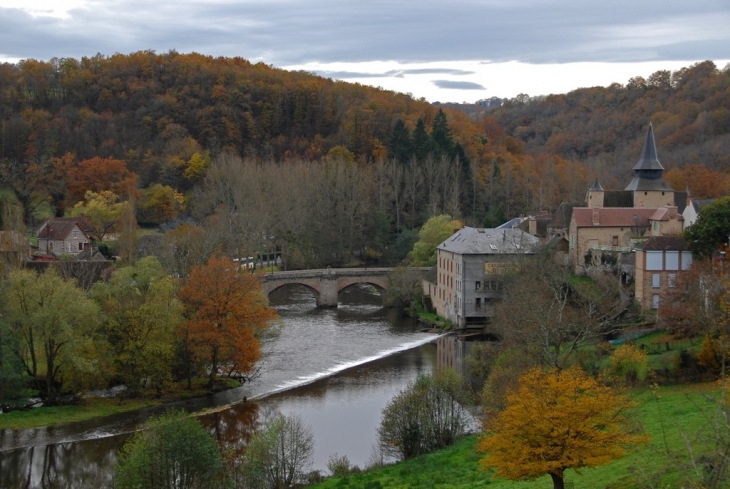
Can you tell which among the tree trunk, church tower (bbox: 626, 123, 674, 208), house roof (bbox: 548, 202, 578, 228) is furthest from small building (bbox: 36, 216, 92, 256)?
the tree trunk

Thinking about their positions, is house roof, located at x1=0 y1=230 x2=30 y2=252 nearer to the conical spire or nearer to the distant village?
the distant village

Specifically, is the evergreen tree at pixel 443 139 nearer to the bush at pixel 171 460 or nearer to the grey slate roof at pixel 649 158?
the grey slate roof at pixel 649 158

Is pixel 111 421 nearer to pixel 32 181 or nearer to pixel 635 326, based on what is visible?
pixel 635 326

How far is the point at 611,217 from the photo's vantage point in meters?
60.5

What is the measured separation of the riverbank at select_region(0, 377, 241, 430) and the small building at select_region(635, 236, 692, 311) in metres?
22.9

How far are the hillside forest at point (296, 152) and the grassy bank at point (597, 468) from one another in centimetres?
3743

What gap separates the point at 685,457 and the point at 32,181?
8664 cm

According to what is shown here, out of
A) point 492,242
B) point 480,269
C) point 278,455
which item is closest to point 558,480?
point 278,455

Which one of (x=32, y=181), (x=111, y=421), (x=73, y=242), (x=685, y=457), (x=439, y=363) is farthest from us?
(x=32, y=181)

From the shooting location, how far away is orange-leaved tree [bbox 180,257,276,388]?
41.2m

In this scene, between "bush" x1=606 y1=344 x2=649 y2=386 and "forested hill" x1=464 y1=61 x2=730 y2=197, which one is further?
"forested hill" x1=464 y1=61 x2=730 y2=197

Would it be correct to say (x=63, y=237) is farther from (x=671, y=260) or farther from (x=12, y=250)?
(x=671, y=260)

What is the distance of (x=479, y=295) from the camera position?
58938 millimetres

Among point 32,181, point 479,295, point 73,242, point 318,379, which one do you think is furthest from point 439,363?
point 32,181
